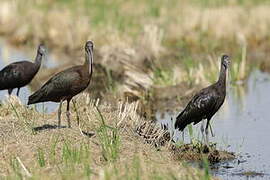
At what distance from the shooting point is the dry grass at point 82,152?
8258mm

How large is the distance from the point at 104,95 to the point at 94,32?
7.09 m

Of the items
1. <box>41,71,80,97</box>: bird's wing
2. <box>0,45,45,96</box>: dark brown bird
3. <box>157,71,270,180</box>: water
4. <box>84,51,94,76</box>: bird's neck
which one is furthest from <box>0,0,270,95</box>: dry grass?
<box>41,71,80,97</box>: bird's wing

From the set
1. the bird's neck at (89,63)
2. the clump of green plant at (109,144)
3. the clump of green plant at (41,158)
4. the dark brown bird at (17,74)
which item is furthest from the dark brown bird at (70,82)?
the dark brown bird at (17,74)

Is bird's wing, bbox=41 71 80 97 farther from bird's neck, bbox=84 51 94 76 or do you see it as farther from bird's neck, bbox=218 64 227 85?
bird's neck, bbox=218 64 227 85

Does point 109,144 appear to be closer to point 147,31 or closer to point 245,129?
point 245,129

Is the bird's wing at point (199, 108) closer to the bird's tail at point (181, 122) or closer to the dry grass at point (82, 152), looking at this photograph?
the bird's tail at point (181, 122)

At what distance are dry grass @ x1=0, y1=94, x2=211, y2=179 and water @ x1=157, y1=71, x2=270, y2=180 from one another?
1.03 m

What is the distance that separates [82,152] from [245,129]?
186 inches

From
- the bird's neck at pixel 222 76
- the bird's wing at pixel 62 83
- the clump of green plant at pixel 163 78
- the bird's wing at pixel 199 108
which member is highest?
the clump of green plant at pixel 163 78

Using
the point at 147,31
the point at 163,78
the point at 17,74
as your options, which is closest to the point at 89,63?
the point at 17,74

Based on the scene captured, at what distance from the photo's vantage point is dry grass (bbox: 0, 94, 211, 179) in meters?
8.26

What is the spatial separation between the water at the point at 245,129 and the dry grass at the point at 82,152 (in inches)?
40.5

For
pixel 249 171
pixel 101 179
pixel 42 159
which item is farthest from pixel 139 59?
pixel 101 179

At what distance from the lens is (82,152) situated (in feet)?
29.4
